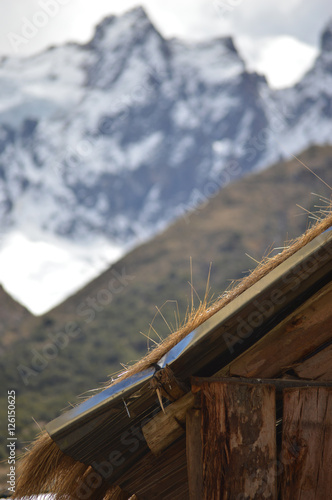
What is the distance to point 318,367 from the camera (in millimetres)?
2295

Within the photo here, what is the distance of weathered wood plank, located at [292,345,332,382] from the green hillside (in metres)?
26.3

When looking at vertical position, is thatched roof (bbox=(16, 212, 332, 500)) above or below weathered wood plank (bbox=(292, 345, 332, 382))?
above

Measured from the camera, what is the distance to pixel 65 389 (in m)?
34.6

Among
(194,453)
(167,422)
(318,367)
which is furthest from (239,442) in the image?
(318,367)

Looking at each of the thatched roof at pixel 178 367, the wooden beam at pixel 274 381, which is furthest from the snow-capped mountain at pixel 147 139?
the wooden beam at pixel 274 381

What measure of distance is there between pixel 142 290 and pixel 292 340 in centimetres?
4490

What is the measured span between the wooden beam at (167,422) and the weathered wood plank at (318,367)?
0.54 meters

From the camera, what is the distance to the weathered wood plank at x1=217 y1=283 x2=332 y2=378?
2.31 m

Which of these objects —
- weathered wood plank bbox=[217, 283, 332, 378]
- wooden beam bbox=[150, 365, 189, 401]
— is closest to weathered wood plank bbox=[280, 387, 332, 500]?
weathered wood plank bbox=[217, 283, 332, 378]

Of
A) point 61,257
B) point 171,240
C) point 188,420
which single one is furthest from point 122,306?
point 61,257

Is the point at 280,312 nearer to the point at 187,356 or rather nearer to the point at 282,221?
the point at 187,356

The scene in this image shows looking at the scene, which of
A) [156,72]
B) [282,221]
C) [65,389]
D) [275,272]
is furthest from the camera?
[156,72]

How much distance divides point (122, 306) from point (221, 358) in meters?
43.5

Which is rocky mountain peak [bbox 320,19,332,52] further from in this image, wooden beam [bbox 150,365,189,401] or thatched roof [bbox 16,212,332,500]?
wooden beam [bbox 150,365,189,401]
